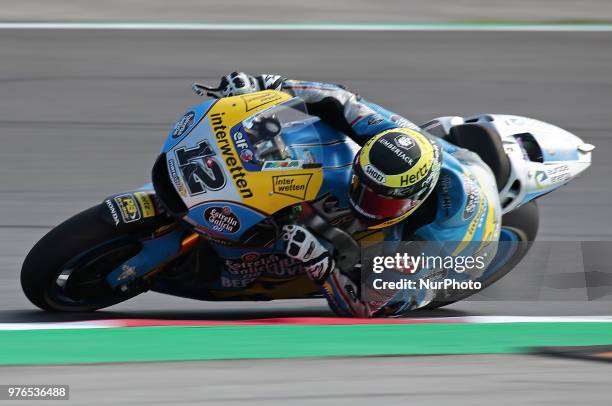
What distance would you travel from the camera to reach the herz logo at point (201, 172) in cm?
490

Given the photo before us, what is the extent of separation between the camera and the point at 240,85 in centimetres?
545

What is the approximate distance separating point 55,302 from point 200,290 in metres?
0.73

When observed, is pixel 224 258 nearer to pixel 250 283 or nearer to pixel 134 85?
pixel 250 283

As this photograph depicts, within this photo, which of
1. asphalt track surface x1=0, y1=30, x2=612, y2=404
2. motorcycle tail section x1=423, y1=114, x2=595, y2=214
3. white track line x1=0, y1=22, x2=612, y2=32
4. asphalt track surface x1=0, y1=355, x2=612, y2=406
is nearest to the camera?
asphalt track surface x1=0, y1=355, x2=612, y2=406

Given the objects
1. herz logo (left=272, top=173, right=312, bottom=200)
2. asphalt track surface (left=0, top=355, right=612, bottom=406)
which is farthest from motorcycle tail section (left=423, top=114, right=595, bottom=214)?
asphalt track surface (left=0, top=355, right=612, bottom=406)

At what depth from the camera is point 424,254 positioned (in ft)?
17.6

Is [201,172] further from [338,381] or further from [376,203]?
[338,381]

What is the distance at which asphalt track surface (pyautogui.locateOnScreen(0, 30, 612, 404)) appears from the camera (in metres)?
6.70

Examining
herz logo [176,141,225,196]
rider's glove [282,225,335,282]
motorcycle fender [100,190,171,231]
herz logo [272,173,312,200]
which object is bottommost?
rider's glove [282,225,335,282]

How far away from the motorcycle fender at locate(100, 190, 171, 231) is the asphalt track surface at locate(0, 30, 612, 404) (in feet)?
1.99

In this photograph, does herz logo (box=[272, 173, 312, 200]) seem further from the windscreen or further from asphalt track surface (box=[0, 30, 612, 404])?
asphalt track surface (box=[0, 30, 612, 404])

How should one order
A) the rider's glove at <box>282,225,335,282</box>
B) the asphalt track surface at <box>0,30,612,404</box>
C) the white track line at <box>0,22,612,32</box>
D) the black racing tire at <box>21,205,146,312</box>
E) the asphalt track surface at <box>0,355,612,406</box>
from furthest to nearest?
the white track line at <box>0,22,612,32</box>
the asphalt track surface at <box>0,30,612,404</box>
the black racing tire at <box>21,205,146,312</box>
the rider's glove at <box>282,225,335,282</box>
the asphalt track surface at <box>0,355,612,406</box>

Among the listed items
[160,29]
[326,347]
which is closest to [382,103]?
[160,29]

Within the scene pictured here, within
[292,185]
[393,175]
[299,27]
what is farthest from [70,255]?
[299,27]
